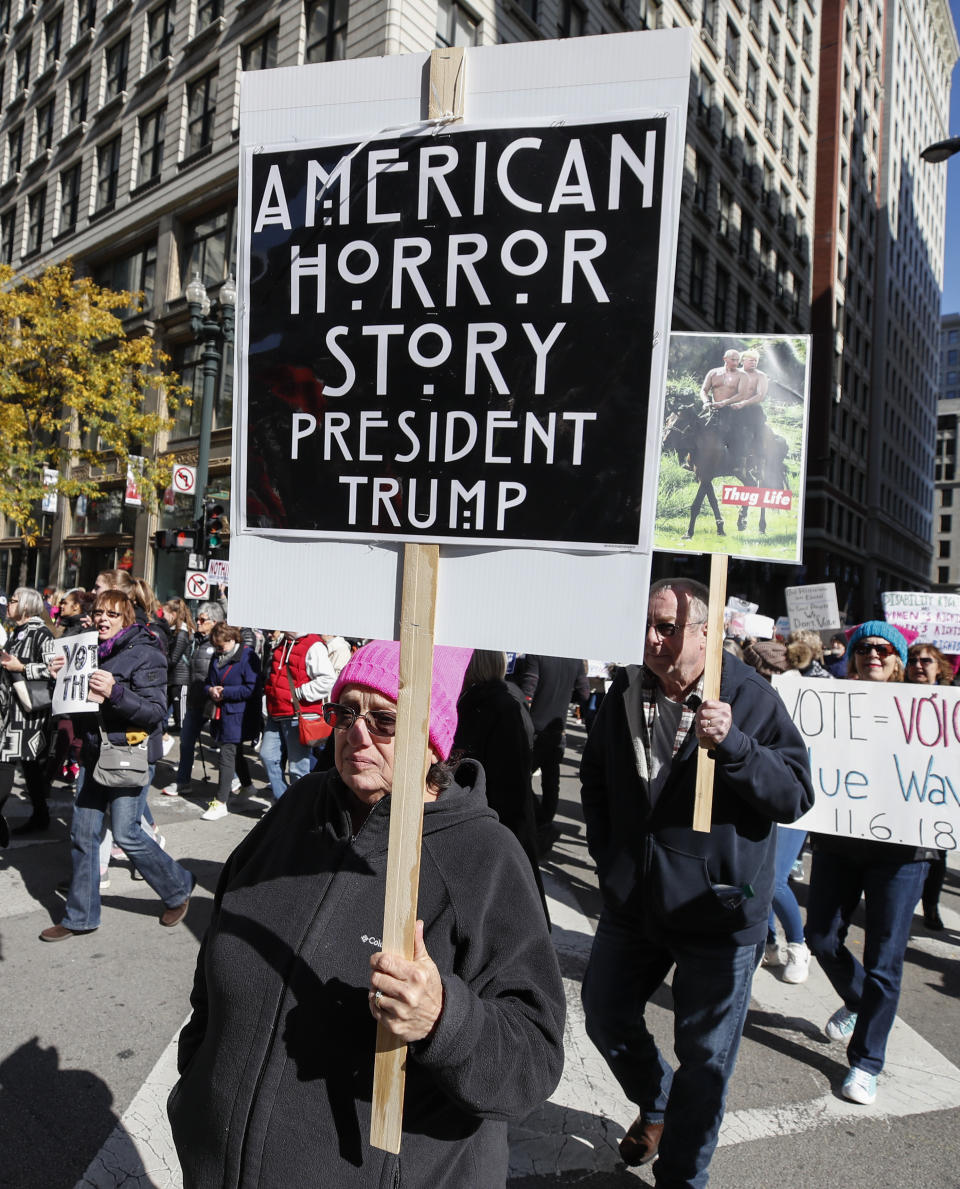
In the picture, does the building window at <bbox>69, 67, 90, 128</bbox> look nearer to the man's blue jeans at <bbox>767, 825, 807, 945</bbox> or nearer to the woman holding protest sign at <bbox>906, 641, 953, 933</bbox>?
the woman holding protest sign at <bbox>906, 641, 953, 933</bbox>

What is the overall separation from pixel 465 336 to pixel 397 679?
722 mm

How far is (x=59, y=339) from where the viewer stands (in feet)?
64.3

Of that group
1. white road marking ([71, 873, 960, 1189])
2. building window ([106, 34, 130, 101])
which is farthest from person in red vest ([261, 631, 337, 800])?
building window ([106, 34, 130, 101])

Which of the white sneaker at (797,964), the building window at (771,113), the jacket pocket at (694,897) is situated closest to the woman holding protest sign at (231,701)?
the white sneaker at (797,964)

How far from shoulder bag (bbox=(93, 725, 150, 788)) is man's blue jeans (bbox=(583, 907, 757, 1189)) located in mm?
2852

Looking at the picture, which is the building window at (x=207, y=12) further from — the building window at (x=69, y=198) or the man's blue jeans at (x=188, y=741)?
the man's blue jeans at (x=188, y=741)

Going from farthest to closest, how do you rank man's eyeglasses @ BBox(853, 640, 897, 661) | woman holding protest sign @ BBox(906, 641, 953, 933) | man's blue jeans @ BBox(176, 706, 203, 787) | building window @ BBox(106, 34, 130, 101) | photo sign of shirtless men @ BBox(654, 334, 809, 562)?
building window @ BBox(106, 34, 130, 101)
man's blue jeans @ BBox(176, 706, 203, 787)
woman holding protest sign @ BBox(906, 641, 953, 933)
man's eyeglasses @ BBox(853, 640, 897, 661)
photo sign of shirtless men @ BBox(654, 334, 809, 562)

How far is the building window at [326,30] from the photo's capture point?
19938mm

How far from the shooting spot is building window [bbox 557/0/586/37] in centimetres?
2358

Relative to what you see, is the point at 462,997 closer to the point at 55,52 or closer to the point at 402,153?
the point at 402,153

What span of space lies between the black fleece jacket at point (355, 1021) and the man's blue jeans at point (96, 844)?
3158mm

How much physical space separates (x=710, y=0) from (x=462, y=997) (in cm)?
4042

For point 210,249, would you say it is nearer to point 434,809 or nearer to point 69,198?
point 69,198

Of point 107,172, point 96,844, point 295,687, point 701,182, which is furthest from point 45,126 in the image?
point 96,844
